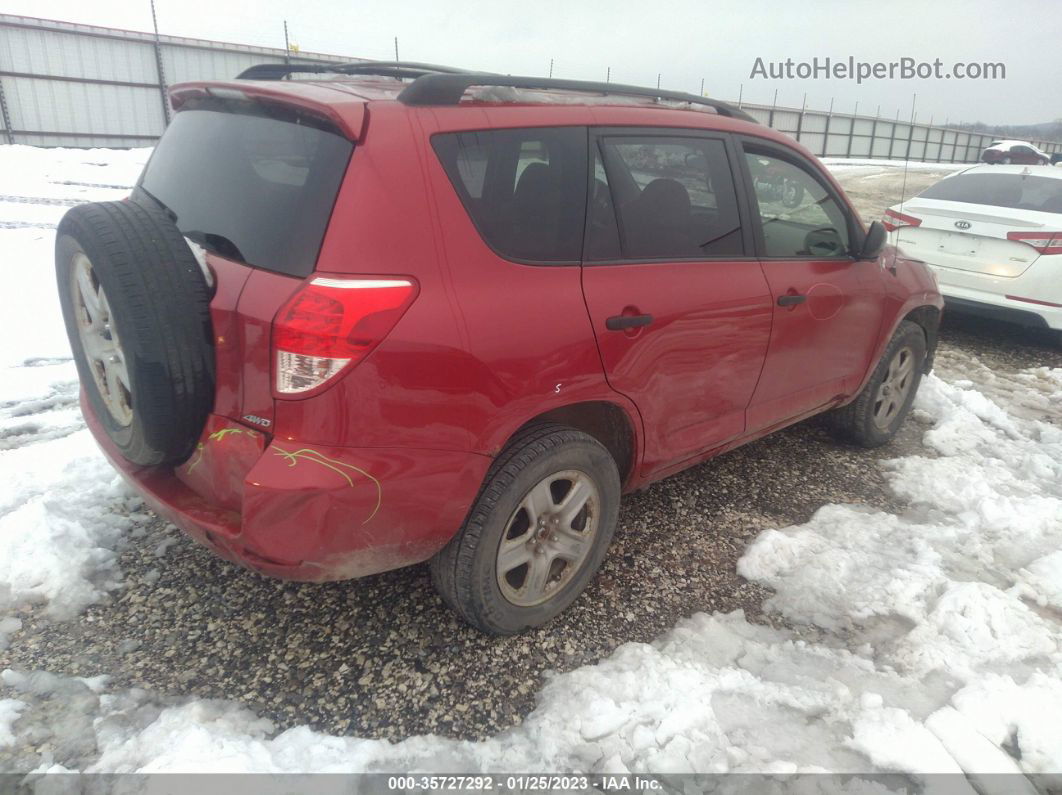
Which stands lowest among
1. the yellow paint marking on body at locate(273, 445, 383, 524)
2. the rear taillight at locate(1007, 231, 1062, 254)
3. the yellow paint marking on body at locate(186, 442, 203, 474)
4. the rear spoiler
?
the yellow paint marking on body at locate(186, 442, 203, 474)

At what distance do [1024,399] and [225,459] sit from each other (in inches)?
218

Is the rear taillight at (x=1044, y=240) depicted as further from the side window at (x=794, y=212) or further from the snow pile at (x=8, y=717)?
the snow pile at (x=8, y=717)

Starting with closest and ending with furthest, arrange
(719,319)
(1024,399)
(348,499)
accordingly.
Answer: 1. (348,499)
2. (719,319)
3. (1024,399)

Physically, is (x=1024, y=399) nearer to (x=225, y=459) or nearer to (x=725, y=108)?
(x=725, y=108)

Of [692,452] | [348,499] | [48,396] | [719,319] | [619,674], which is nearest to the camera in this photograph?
[348,499]

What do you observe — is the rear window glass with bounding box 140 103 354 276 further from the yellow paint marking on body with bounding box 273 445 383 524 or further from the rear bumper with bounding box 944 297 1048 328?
the rear bumper with bounding box 944 297 1048 328

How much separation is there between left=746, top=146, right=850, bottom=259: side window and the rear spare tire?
230 centimetres

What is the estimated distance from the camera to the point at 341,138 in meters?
2.07

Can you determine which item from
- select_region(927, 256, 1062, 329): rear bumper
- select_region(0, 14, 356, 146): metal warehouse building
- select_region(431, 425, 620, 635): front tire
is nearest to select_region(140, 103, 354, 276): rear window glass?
select_region(431, 425, 620, 635): front tire

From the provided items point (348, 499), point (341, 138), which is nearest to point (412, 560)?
point (348, 499)

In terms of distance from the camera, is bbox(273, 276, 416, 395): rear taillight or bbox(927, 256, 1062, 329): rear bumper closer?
bbox(273, 276, 416, 395): rear taillight

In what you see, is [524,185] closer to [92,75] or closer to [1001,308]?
[1001,308]

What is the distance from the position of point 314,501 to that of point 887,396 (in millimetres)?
3581

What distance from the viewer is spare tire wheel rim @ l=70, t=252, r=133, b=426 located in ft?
7.39
